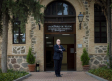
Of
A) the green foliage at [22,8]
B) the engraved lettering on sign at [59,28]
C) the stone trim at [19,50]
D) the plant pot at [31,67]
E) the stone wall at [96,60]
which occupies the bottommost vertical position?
the plant pot at [31,67]

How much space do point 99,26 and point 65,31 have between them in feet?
7.73

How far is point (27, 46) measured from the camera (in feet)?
43.5

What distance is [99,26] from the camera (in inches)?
540

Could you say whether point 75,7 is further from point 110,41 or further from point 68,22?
point 110,41

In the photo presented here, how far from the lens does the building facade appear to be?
1326 cm

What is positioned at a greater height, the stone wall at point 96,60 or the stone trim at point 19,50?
the stone trim at point 19,50

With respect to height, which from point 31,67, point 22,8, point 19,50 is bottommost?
point 31,67

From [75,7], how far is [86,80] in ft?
20.6

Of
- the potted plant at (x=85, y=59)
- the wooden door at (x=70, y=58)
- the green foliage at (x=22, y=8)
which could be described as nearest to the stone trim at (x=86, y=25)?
the potted plant at (x=85, y=59)

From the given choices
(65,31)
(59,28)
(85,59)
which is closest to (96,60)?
(85,59)

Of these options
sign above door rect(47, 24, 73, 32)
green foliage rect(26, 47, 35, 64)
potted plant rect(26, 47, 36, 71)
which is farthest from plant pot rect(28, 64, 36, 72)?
sign above door rect(47, 24, 73, 32)

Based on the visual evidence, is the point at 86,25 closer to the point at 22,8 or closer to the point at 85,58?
the point at 85,58

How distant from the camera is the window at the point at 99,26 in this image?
44.6 feet

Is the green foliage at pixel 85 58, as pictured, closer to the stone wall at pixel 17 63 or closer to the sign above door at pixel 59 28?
the sign above door at pixel 59 28
